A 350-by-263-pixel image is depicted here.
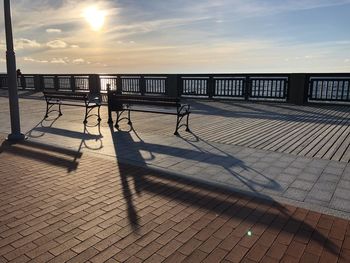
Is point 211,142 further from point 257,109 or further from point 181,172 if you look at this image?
point 257,109

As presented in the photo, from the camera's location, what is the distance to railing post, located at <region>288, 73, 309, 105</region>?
1527 cm

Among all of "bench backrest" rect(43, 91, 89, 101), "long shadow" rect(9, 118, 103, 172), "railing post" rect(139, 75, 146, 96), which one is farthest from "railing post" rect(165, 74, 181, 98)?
"long shadow" rect(9, 118, 103, 172)

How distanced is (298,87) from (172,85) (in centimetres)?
668

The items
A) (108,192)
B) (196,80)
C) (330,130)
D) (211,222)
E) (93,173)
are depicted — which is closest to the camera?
(211,222)

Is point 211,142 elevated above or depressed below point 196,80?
below

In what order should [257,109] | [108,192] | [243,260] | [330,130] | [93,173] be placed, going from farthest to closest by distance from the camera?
[257,109] → [330,130] → [93,173] → [108,192] → [243,260]

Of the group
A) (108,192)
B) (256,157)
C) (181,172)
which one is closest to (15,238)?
(108,192)

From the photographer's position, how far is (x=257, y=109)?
45.8 ft

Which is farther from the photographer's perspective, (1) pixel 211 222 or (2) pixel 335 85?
(2) pixel 335 85

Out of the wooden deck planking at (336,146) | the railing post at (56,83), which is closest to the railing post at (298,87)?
the wooden deck planking at (336,146)

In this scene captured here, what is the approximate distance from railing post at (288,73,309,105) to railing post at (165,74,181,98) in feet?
19.7

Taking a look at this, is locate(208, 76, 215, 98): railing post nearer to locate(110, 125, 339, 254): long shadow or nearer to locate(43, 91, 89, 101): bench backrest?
locate(43, 91, 89, 101): bench backrest

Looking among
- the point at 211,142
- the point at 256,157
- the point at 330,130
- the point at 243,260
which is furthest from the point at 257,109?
the point at 243,260

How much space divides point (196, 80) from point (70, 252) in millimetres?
15613
